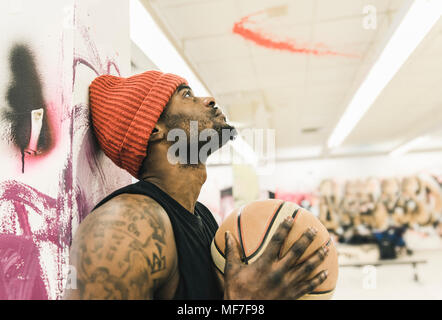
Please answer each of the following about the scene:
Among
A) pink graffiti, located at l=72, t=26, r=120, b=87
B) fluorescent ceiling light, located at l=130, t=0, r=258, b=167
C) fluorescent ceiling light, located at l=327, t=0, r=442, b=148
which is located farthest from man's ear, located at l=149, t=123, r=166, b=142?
fluorescent ceiling light, located at l=327, t=0, r=442, b=148

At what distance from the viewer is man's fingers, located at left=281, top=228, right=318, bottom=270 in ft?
2.90

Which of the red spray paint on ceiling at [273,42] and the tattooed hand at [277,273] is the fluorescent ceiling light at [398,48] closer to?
the red spray paint on ceiling at [273,42]

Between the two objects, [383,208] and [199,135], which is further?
[383,208]

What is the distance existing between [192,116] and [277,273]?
67 cm

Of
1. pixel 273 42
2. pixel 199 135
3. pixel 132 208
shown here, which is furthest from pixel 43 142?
pixel 273 42

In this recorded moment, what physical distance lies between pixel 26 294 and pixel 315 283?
898mm

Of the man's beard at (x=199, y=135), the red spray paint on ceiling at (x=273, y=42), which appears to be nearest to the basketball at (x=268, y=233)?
the man's beard at (x=199, y=135)

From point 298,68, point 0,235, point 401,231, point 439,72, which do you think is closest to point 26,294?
point 0,235

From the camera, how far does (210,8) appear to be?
9.94 ft

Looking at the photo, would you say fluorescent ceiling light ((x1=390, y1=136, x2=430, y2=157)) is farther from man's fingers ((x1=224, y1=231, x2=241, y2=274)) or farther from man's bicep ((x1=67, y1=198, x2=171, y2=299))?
man's bicep ((x1=67, y1=198, x2=171, y2=299))

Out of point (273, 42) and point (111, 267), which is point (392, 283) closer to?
point (273, 42)

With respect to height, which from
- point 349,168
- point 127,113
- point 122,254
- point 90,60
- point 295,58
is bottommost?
point 122,254

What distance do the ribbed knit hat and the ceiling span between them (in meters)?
2.04

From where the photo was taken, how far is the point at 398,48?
9.94 feet
